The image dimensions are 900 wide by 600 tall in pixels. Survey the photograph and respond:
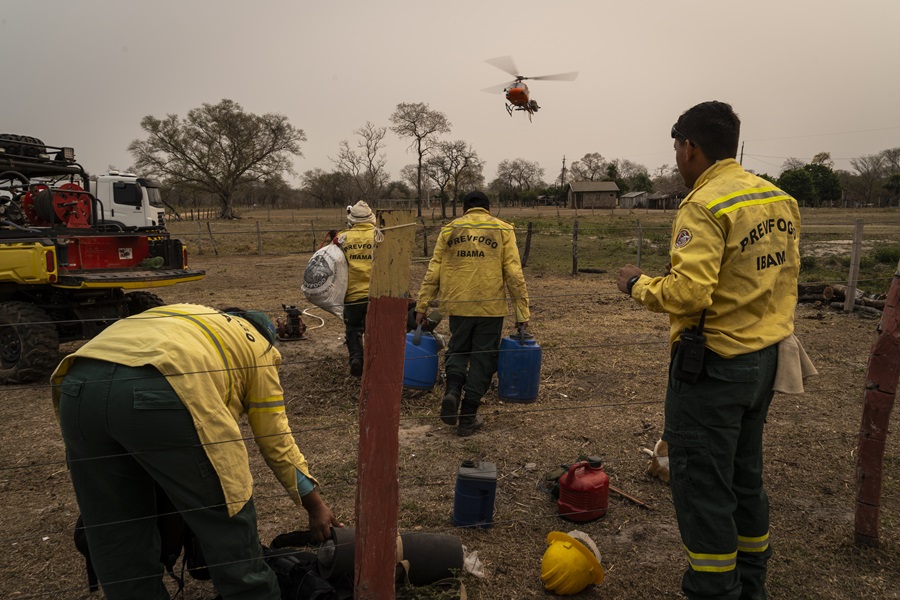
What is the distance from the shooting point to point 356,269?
6.02 m

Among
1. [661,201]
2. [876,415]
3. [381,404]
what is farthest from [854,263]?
[661,201]

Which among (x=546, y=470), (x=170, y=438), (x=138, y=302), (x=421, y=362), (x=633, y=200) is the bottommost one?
(x=546, y=470)

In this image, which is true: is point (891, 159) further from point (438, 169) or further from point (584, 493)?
point (584, 493)

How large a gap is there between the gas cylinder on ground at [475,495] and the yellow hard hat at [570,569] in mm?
534

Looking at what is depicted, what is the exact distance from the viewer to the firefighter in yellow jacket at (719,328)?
89.0 inches

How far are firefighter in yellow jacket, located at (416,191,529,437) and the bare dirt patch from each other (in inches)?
12.7

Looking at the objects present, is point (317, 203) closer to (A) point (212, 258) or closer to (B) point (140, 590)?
(A) point (212, 258)

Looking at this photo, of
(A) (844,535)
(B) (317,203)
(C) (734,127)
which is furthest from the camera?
(B) (317,203)

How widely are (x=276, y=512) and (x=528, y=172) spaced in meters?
84.1

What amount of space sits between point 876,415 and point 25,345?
7531mm

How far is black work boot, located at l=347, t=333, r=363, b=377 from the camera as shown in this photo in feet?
20.2

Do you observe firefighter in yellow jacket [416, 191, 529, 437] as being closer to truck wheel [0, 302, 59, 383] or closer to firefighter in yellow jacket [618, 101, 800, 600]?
firefighter in yellow jacket [618, 101, 800, 600]

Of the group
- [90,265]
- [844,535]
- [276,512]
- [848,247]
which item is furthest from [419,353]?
[848,247]

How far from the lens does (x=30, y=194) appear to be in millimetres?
7949
